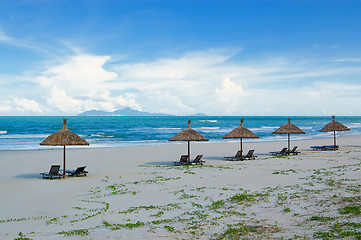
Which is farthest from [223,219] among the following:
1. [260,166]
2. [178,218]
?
[260,166]

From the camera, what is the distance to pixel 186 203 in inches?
360

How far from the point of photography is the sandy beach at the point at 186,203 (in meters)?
6.81

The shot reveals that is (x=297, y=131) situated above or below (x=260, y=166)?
above

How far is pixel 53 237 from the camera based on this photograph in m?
6.68

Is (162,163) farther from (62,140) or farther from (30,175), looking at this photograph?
(30,175)

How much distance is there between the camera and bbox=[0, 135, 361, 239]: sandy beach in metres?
6.81

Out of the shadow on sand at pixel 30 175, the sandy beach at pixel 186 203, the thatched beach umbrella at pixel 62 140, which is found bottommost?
the sandy beach at pixel 186 203

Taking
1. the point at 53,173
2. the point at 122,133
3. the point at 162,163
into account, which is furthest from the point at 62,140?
the point at 122,133

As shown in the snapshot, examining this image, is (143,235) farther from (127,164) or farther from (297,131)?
(297,131)

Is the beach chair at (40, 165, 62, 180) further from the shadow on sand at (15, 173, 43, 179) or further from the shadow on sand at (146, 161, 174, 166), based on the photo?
the shadow on sand at (146, 161, 174, 166)

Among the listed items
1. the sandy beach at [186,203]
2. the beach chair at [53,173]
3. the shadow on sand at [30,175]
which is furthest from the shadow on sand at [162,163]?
the shadow on sand at [30,175]

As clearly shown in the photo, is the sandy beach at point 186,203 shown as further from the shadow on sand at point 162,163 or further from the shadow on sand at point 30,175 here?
the shadow on sand at point 162,163

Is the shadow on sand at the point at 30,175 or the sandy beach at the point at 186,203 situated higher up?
the shadow on sand at the point at 30,175

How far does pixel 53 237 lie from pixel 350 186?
861 centimetres
